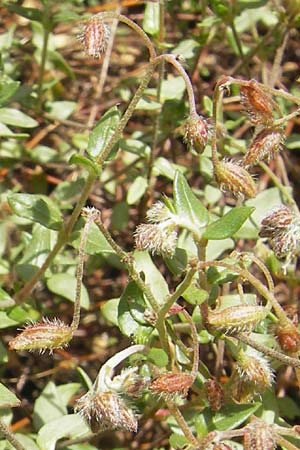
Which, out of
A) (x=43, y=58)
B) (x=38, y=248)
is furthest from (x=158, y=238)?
(x=43, y=58)

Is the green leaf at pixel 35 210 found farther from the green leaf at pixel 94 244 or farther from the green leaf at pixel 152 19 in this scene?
the green leaf at pixel 152 19

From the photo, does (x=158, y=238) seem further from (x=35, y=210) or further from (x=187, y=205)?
(x=35, y=210)

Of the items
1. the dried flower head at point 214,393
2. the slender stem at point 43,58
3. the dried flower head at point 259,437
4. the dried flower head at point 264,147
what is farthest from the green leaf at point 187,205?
the slender stem at point 43,58

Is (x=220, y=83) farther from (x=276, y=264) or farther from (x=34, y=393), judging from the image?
(x=34, y=393)

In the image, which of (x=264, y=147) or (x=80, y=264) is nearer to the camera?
(x=80, y=264)

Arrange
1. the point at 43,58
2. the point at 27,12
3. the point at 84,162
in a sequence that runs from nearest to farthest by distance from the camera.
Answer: the point at 84,162 → the point at 27,12 → the point at 43,58

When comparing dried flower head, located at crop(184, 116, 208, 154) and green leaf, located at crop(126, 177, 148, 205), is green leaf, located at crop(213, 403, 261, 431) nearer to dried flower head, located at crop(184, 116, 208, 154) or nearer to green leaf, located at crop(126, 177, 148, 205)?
dried flower head, located at crop(184, 116, 208, 154)
